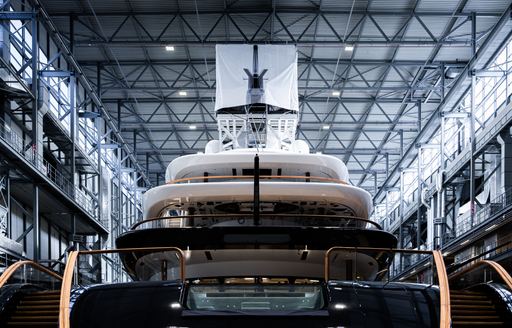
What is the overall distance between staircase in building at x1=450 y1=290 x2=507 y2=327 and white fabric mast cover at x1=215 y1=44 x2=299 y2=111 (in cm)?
1216

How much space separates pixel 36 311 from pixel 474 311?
522 centimetres

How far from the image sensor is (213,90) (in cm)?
3506

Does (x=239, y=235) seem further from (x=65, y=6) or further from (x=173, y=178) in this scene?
(x=65, y=6)

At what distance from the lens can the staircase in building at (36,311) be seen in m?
8.19

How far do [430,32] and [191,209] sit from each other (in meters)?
20.1

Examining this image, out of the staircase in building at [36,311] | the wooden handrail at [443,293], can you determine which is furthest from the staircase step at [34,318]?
the wooden handrail at [443,293]

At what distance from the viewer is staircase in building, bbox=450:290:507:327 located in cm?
795

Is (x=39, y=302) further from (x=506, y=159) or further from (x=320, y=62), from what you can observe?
(x=320, y=62)

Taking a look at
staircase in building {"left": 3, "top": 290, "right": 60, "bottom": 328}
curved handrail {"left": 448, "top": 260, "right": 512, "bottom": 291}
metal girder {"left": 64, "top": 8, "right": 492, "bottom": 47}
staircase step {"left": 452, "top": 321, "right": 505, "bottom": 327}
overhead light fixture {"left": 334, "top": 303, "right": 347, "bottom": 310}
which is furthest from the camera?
metal girder {"left": 64, "top": 8, "right": 492, "bottom": 47}

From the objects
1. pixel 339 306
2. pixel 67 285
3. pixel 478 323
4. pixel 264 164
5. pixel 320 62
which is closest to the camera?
pixel 339 306

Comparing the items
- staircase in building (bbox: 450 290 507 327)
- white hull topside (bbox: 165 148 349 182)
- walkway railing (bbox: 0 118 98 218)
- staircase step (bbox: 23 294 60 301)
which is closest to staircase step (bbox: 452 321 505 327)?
staircase in building (bbox: 450 290 507 327)

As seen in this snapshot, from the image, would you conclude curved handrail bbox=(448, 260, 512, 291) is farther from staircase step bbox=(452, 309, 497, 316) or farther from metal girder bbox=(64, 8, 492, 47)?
metal girder bbox=(64, 8, 492, 47)

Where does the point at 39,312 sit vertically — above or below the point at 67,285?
below

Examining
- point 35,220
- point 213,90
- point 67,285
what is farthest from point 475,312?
point 213,90
